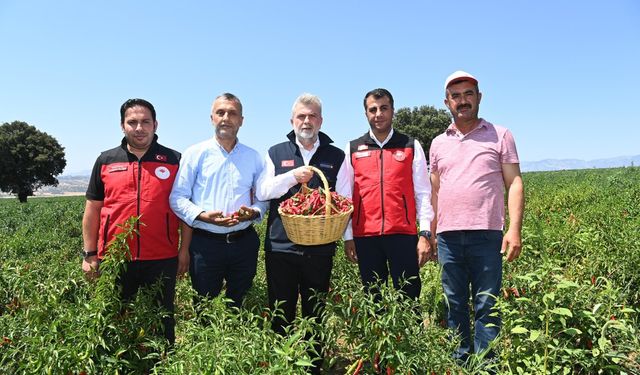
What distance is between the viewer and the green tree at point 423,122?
47406mm

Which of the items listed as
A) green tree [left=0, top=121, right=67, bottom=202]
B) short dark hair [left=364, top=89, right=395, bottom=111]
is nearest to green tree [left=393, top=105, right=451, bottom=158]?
green tree [left=0, top=121, right=67, bottom=202]

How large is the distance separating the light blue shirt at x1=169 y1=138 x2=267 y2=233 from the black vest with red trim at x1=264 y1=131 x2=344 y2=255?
0.60 ft

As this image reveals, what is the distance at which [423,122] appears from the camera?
47.7 m

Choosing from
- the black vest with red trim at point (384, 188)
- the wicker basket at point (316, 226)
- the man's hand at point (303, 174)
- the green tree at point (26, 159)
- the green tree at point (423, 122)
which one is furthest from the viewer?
the green tree at point (423, 122)

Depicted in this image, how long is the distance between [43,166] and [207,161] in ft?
169

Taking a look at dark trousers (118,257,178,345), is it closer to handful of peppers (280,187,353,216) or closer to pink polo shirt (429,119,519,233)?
handful of peppers (280,187,353,216)

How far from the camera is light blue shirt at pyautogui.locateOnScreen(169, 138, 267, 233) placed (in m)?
3.55

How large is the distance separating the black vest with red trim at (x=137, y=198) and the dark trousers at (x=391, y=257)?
1708 mm

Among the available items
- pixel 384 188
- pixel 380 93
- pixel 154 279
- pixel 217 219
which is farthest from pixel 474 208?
pixel 154 279

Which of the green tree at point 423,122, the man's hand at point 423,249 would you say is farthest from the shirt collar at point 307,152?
the green tree at point 423,122

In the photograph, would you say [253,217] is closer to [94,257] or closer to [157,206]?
[157,206]

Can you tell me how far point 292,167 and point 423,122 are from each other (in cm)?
4642

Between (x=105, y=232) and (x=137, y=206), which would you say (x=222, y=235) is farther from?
(x=105, y=232)

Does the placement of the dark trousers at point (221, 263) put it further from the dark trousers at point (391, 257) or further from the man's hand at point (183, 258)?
the dark trousers at point (391, 257)
